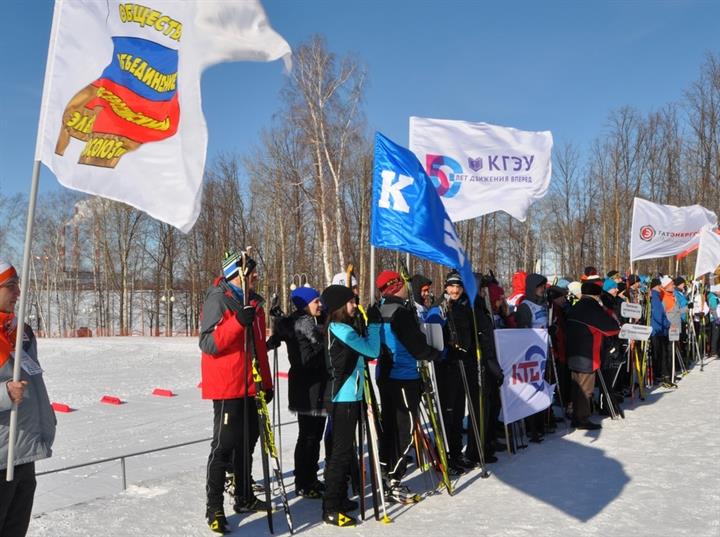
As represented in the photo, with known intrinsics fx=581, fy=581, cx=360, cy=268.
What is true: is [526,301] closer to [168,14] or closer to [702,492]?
[702,492]

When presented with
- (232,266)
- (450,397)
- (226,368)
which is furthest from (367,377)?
(450,397)

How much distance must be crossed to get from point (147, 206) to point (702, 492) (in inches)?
206

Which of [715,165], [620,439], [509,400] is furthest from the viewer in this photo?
[715,165]

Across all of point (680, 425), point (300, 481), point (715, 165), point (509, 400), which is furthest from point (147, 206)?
point (715, 165)

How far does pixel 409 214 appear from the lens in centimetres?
539

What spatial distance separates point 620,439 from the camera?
7078 millimetres

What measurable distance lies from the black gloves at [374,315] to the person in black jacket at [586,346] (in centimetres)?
382

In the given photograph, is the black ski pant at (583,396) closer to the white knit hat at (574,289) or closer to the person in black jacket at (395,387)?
the white knit hat at (574,289)

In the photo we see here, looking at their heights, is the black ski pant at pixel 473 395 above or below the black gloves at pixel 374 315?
below

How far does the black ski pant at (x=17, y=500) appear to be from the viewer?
3.23 metres

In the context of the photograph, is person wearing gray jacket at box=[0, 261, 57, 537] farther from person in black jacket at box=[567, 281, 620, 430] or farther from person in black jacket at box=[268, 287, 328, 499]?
person in black jacket at box=[567, 281, 620, 430]

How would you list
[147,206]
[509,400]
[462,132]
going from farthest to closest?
[462,132]
[509,400]
[147,206]

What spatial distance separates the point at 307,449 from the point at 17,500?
2502mm

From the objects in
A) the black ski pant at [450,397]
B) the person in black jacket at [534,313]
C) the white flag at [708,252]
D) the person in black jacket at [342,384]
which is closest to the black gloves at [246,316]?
the person in black jacket at [342,384]
